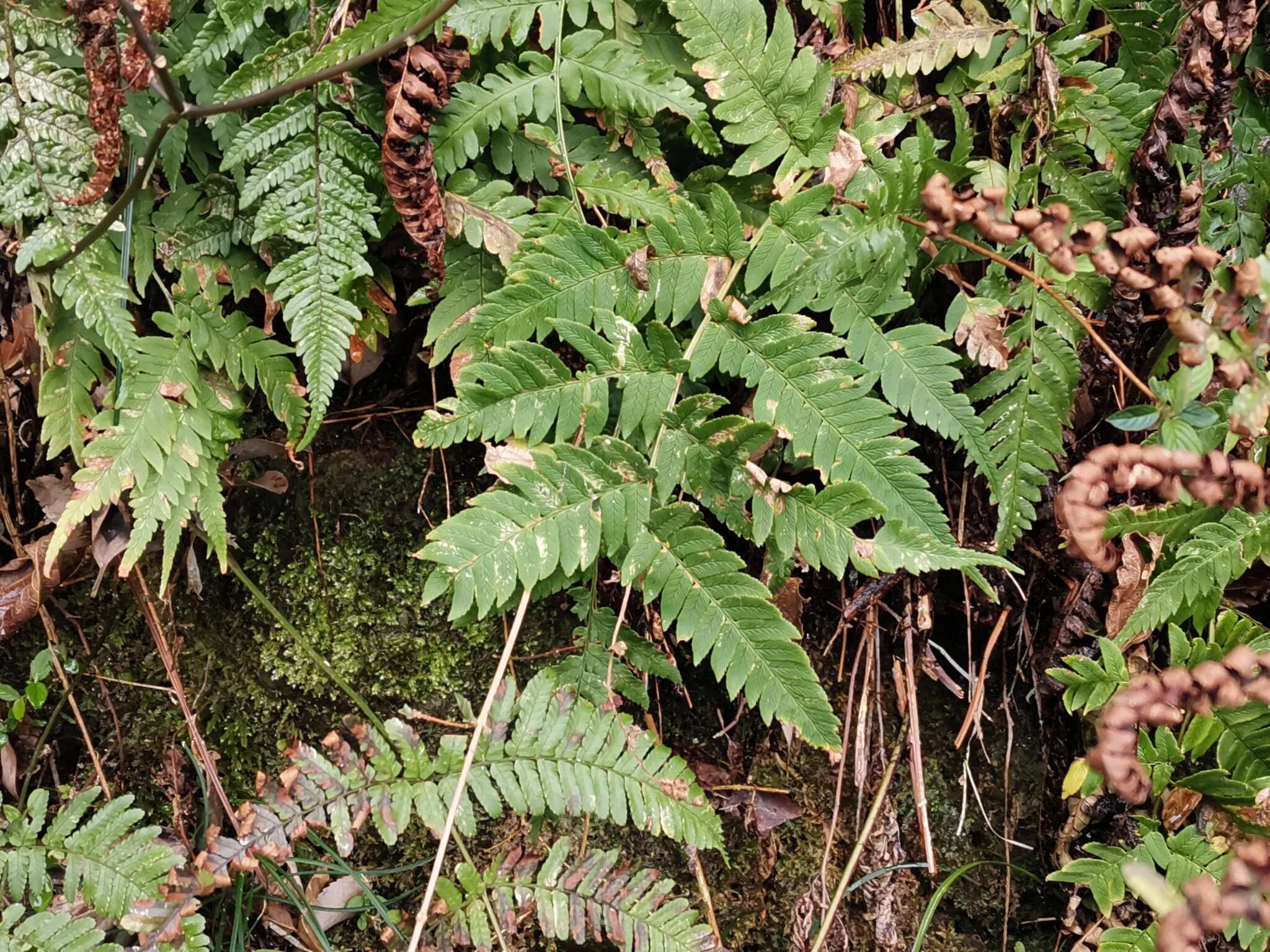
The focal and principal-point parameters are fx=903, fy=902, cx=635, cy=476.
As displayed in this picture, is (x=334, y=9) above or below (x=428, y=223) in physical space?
above

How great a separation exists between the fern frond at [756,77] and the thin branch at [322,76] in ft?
1.96

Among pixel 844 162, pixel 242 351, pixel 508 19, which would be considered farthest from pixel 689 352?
pixel 242 351

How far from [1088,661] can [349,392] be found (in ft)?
6.52

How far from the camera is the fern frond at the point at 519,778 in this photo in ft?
6.52

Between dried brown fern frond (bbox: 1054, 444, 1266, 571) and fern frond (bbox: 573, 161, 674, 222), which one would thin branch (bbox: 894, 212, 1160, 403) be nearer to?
dried brown fern frond (bbox: 1054, 444, 1266, 571)

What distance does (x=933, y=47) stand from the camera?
2.23 m

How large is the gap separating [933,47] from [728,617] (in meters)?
1.51

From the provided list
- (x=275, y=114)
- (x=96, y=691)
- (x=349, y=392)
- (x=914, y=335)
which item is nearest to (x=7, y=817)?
(x=96, y=691)

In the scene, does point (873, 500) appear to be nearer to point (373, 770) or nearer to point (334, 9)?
point (373, 770)

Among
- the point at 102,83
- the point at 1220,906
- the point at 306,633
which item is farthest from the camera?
the point at 306,633

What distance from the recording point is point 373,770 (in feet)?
6.70

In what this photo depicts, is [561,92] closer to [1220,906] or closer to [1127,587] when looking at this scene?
[1127,587]

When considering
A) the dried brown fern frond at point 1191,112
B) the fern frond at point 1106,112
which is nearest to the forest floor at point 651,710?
the dried brown fern frond at point 1191,112

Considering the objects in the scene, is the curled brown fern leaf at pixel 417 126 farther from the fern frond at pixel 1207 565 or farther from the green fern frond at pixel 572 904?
the fern frond at pixel 1207 565
